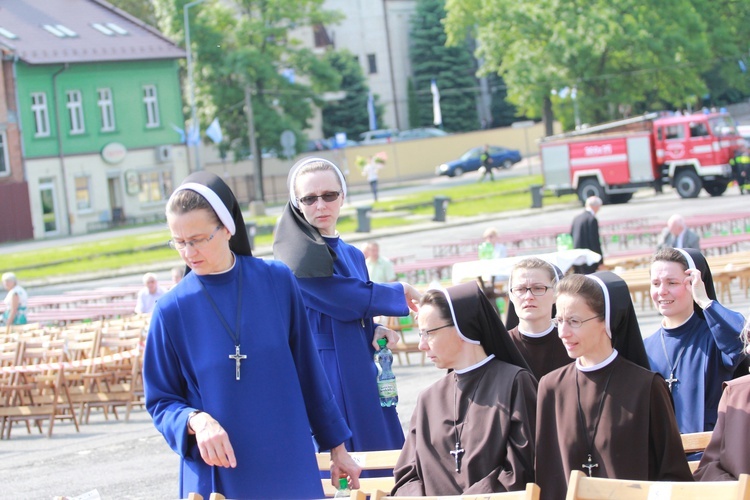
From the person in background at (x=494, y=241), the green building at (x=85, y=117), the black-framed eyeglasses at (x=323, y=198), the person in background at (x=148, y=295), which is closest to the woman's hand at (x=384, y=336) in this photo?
the black-framed eyeglasses at (x=323, y=198)

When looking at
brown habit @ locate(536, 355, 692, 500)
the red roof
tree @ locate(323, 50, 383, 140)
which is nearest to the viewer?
brown habit @ locate(536, 355, 692, 500)

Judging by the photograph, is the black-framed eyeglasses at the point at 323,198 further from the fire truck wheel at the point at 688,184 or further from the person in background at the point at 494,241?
the fire truck wheel at the point at 688,184

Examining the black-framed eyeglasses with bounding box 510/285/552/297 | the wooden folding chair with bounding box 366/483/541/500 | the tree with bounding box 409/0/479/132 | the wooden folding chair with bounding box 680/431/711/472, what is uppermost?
the tree with bounding box 409/0/479/132

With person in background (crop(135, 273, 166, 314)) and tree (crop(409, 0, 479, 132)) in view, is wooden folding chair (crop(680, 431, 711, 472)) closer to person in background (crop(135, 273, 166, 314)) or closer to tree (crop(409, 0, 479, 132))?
person in background (crop(135, 273, 166, 314))

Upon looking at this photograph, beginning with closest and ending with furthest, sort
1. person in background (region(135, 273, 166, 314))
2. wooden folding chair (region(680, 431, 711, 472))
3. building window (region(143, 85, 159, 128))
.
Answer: wooden folding chair (region(680, 431, 711, 472)), person in background (region(135, 273, 166, 314)), building window (region(143, 85, 159, 128))

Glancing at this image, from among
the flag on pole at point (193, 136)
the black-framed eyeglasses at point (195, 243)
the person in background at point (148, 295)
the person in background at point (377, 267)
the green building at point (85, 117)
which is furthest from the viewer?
the flag on pole at point (193, 136)

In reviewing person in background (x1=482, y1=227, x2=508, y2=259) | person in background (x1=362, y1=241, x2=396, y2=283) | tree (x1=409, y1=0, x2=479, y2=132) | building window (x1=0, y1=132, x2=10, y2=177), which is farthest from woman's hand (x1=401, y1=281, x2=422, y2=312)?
tree (x1=409, y1=0, x2=479, y2=132)

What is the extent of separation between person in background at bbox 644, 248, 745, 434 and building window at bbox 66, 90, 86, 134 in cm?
4888

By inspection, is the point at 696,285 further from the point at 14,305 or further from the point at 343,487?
the point at 14,305

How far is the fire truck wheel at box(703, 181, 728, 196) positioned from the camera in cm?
4034

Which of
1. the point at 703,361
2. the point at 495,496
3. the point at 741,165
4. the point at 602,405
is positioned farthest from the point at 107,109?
the point at 495,496

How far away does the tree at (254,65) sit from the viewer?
56344 mm

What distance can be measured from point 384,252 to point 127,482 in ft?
73.8

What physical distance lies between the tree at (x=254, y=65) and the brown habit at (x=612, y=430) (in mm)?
51520
